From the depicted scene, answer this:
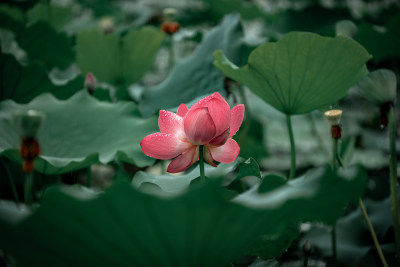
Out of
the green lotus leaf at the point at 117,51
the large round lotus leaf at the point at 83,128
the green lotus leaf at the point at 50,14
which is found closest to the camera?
the large round lotus leaf at the point at 83,128

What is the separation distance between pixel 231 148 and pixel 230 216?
0.59 feet

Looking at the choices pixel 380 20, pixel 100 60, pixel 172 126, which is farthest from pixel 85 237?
pixel 380 20

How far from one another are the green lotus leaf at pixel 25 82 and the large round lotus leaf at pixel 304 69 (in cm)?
41

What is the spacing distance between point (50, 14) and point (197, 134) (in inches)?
49.1

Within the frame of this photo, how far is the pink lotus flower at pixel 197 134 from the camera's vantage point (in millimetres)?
537

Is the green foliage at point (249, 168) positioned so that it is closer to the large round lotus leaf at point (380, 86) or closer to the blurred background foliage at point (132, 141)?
the blurred background foliage at point (132, 141)

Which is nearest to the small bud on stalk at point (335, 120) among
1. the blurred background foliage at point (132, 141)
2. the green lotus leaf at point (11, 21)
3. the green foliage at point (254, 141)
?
the blurred background foliage at point (132, 141)

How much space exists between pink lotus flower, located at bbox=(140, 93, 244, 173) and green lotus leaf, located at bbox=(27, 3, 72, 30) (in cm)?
115

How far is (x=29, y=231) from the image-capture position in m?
0.40

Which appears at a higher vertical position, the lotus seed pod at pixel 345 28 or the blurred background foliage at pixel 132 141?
the lotus seed pod at pixel 345 28

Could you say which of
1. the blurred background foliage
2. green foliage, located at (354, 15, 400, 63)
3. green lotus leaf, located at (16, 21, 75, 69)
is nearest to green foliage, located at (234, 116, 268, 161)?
the blurred background foliage

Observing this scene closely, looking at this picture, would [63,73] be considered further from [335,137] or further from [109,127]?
[335,137]

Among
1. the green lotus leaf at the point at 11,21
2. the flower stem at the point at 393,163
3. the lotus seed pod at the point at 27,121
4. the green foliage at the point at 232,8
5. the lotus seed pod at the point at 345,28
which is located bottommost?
the green foliage at the point at 232,8

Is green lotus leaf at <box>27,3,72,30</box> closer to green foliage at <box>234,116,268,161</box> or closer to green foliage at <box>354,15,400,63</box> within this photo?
green foliage at <box>234,116,268,161</box>
